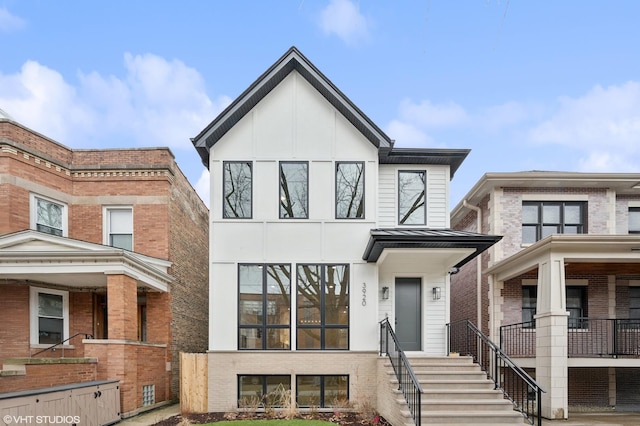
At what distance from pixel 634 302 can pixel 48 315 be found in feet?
60.2

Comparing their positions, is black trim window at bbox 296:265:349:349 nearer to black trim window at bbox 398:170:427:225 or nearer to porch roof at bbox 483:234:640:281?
black trim window at bbox 398:170:427:225

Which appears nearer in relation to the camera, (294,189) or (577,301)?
(294,189)

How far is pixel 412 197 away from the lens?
12.9m

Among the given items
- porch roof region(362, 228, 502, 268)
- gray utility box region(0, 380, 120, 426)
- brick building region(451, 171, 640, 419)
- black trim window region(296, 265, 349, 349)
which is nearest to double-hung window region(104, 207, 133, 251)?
gray utility box region(0, 380, 120, 426)

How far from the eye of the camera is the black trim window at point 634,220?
14516 millimetres

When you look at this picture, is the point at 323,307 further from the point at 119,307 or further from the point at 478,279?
the point at 478,279

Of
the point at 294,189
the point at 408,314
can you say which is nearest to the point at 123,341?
the point at 294,189

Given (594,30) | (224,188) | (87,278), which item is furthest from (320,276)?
(594,30)

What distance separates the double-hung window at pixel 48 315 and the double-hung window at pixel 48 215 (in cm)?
185

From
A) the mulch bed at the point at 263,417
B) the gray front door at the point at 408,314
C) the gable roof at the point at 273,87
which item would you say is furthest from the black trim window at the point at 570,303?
the gable roof at the point at 273,87

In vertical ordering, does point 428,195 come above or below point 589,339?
above

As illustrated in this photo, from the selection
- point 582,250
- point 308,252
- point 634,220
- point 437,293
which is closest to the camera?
point 582,250

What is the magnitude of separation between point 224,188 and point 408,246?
5363 millimetres

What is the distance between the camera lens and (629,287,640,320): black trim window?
1368 cm
